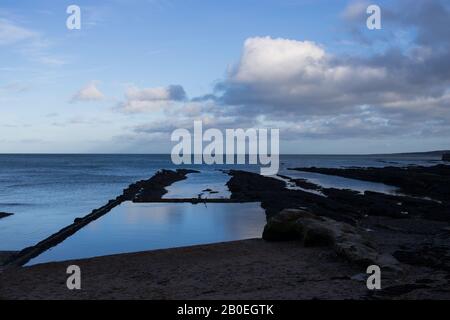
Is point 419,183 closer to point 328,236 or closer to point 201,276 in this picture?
point 328,236

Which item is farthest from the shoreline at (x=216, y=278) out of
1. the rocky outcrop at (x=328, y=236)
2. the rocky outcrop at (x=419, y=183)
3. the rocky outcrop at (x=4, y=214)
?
the rocky outcrop at (x=419, y=183)

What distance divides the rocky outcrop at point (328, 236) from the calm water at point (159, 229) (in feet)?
11.6

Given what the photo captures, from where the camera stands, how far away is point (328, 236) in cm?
1777

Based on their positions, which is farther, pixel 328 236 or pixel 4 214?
pixel 4 214

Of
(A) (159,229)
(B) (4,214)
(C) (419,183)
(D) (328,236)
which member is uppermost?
(D) (328,236)

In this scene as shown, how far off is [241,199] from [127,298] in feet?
93.0

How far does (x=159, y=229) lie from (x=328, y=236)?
11.1 metres

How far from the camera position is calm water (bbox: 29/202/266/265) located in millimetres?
21047

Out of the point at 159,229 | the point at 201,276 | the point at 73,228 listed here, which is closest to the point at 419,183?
the point at 159,229

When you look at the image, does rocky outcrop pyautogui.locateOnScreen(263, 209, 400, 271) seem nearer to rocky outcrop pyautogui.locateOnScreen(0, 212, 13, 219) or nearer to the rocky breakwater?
the rocky breakwater

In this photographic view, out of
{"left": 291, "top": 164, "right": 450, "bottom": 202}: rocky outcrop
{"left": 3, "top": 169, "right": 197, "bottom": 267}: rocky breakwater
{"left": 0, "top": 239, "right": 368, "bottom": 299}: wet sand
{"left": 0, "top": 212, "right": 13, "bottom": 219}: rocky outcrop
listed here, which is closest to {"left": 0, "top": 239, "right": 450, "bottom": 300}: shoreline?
{"left": 0, "top": 239, "right": 368, "bottom": 299}: wet sand

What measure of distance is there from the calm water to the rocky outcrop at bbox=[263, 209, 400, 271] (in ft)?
11.6

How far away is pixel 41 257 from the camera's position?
18984 mm

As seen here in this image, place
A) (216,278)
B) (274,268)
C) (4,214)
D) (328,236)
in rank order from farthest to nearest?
(4,214) < (328,236) < (274,268) < (216,278)
